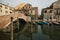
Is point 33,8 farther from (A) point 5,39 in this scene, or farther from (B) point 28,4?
(A) point 5,39

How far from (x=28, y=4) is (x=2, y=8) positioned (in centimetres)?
1130

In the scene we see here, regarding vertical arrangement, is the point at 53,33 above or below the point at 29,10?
below

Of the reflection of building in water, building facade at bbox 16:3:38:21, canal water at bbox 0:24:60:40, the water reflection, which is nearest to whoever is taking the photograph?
canal water at bbox 0:24:60:40

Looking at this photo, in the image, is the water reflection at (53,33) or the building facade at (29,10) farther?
the building facade at (29,10)

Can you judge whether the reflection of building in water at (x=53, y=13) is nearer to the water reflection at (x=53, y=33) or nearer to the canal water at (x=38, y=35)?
the water reflection at (x=53, y=33)

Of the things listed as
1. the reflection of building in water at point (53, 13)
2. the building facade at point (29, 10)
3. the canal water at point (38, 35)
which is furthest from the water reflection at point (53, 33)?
the building facade at point (29, 10)

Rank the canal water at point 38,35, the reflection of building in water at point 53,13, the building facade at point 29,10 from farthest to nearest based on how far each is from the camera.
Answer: the building facade at point 29,10, the reflection of building in water at point 53,13, the canal water at point 38,35

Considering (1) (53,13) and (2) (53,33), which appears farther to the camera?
(1) (53,13)

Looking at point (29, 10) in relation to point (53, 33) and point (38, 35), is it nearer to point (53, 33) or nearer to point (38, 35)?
point (53, 33)

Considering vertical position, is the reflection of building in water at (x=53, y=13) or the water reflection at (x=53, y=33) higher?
the reflection of building in water at (x=53, y=13)

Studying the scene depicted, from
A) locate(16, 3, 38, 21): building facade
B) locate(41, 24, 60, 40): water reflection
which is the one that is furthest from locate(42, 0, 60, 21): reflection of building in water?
locate(41, 24, 60, 40): water reflection

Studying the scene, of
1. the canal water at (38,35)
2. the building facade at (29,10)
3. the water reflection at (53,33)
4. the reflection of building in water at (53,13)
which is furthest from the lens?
the building facade at (29,10)

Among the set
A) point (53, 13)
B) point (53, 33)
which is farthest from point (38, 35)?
point (53, 13)

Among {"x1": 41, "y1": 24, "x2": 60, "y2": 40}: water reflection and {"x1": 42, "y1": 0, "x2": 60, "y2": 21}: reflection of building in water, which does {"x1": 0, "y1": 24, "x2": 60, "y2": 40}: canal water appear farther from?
{"x1": 42, "y1": 0, "x2": 60, "y2": 21}: reflection of building in water
